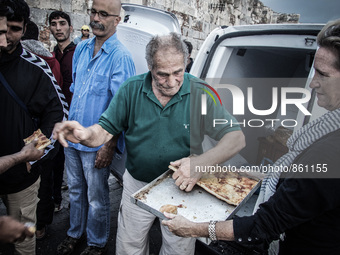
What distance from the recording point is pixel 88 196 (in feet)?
8.84

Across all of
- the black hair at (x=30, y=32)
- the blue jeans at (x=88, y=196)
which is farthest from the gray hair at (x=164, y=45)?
the black hair at (x=30, y=32)

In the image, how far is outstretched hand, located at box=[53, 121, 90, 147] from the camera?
1757 millimetres

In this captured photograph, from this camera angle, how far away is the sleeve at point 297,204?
3.80ft

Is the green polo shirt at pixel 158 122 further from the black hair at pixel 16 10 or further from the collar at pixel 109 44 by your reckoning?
the black hair at pixel 16 10

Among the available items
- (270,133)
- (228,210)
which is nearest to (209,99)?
(228,210)

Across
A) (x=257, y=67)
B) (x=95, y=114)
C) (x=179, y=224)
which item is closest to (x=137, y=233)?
(x=179, y=224)

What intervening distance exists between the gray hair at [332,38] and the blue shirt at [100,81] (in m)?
1.73

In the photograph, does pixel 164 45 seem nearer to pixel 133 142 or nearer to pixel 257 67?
pixel 133 142

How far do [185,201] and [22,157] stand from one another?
1.20 metres

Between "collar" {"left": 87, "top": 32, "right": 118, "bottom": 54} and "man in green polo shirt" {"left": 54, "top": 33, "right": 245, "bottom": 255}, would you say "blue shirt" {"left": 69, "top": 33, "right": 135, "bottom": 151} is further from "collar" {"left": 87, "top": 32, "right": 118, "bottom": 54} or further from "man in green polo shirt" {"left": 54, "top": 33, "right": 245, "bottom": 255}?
"man in green polo shirt" {"left": 54, "top": 33, "right": 245, "bottom": 255}

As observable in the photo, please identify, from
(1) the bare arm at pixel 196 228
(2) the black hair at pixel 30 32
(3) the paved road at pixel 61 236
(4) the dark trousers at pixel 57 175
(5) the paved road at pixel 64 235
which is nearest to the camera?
(1) the bare arm at pixel 196 228

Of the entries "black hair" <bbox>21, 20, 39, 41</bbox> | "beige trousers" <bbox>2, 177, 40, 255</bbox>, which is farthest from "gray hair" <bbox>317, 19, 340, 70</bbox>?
"black hair" <bbox>21, 20, 39, 41</bbox>

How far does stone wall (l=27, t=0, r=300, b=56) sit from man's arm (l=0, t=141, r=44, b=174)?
13.9 feet

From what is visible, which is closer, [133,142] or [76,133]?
A: [76,133]
